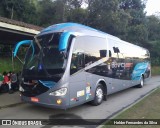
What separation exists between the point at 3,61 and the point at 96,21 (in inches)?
532

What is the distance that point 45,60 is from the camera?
8258mm

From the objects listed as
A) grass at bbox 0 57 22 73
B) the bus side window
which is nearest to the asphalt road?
the bus side window

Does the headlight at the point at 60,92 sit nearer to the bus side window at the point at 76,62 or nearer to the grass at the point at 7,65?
the bus side window at the point at 76,62

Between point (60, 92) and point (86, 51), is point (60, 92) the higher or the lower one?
the lower one

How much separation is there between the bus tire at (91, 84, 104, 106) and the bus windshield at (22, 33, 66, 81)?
8.54 feet

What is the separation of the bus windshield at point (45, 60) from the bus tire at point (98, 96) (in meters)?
2.60

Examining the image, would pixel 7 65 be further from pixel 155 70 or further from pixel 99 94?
pixel 155 70

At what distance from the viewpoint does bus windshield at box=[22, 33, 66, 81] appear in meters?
7.95

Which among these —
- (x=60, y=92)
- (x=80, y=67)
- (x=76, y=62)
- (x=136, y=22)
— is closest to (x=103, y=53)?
(x=80, y=67)

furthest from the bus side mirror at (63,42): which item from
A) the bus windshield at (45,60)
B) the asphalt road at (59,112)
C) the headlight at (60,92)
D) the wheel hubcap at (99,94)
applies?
the wheel hubcap at (99,94)

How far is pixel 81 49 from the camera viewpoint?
8820 mm

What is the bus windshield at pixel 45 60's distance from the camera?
7.95 metres

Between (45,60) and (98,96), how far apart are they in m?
3.13

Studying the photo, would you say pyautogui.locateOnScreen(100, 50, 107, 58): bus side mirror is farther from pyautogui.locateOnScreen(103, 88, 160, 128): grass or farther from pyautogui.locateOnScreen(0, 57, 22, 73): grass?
pyautogui.locateOnScreen(0, 57, 22, 73): grass
